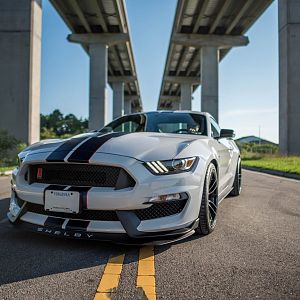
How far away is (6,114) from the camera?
64.3 ft

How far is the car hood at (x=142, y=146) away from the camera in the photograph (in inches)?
123

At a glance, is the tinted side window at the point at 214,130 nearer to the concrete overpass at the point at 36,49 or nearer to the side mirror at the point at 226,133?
the side mirror at the point at 226,133

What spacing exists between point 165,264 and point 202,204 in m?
0.79

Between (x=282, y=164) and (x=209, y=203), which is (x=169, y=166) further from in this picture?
(x=282, y=164)

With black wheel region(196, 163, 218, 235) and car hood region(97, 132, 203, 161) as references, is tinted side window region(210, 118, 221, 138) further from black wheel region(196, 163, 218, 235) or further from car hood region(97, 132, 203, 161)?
car hood region(97, 132, 203, 161)

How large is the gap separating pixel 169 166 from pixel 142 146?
13.6 inches

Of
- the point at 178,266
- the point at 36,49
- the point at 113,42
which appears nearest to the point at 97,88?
the point at 113,42

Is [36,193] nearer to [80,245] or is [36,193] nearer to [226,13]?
[80,245]

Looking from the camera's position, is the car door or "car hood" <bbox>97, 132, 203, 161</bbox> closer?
"car hood" <bbox>97, 132, 203, 161</bbox>

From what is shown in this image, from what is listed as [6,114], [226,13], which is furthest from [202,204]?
[226,13]

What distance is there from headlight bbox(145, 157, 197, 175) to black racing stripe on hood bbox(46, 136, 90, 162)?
0.77 meters

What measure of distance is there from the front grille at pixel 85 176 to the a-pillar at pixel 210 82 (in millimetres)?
28312

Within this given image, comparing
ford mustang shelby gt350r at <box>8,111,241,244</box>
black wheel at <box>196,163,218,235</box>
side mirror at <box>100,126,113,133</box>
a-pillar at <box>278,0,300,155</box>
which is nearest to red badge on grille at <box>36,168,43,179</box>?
ford mustang shelby gt350r at <box>8,111,241,244</box>

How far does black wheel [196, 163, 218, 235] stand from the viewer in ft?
11.2
